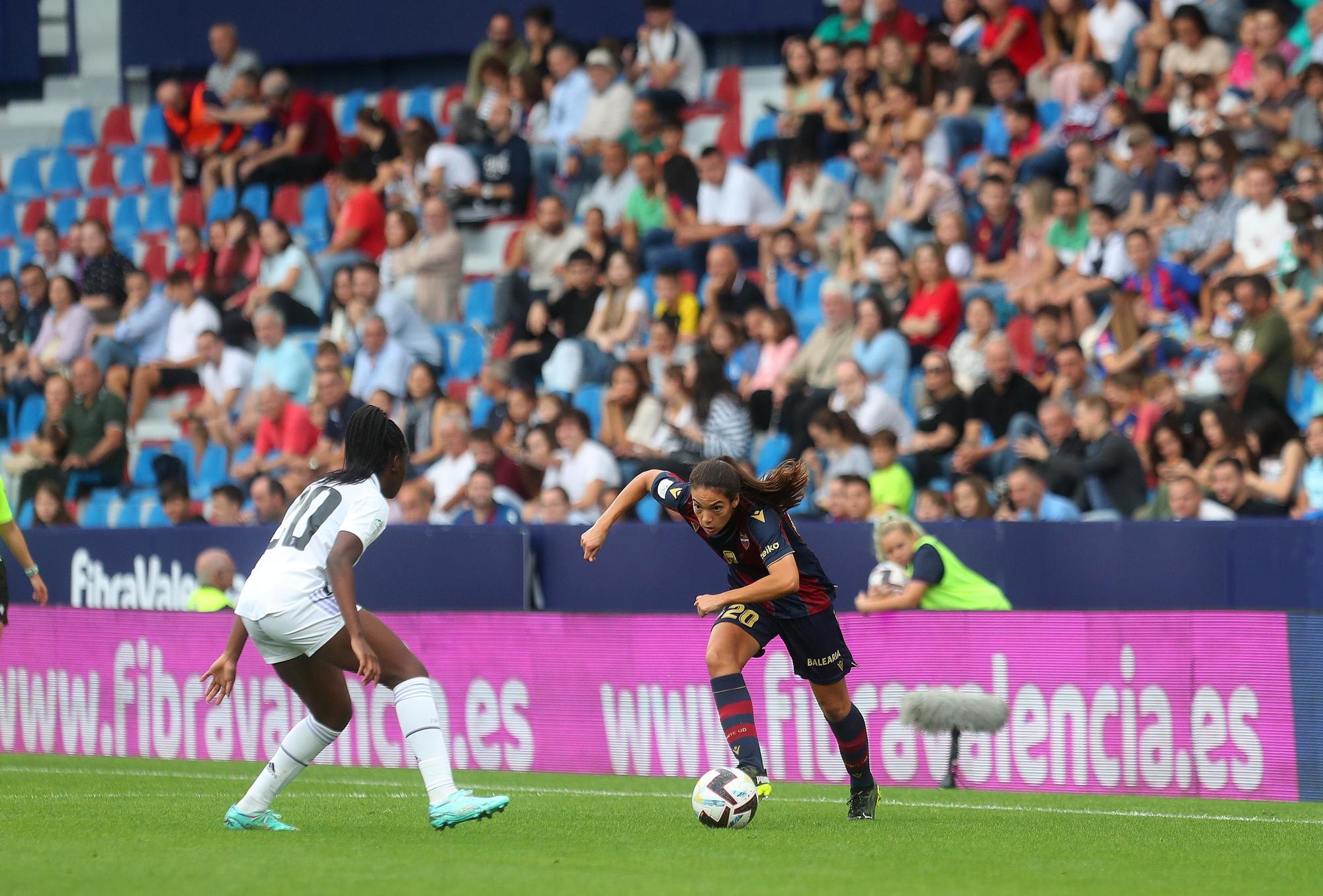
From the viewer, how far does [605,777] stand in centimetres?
1186

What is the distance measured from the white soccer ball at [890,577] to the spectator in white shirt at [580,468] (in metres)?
3.67

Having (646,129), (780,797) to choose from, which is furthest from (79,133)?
(780,797)

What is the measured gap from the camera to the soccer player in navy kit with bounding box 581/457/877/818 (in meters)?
8.36

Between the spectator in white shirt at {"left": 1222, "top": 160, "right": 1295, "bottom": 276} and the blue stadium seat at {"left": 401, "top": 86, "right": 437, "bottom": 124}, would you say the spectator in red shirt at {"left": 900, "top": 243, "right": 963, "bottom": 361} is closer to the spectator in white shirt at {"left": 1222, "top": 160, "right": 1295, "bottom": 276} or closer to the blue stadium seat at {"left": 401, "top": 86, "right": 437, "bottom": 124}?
the spectator in white shirt at {"left": 1222, "top": 160, "right": 1295, "bottom": 276}

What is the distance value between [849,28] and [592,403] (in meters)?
4.92

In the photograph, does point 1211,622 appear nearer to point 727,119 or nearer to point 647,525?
point 647,525

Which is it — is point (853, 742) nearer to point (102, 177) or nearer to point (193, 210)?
point (193, 210)

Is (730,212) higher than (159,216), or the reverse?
(159,216)

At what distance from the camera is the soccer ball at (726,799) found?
27.3 ft

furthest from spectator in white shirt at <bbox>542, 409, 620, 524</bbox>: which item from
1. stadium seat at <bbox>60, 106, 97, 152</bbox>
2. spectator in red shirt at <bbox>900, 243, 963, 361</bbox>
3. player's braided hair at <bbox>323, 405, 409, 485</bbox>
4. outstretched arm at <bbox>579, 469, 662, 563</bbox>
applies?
stadium seat at <bbox>60, 106, 97, 152</bbox>

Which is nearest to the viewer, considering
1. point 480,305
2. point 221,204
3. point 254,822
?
point 254,822

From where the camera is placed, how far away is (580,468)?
15328mm

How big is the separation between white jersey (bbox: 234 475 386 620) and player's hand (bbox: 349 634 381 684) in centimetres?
39

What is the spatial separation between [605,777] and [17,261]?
14.8 m
